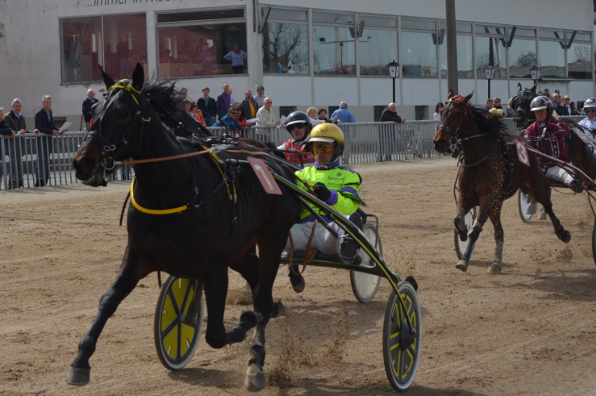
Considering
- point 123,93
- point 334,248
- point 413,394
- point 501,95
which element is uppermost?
point 501,95

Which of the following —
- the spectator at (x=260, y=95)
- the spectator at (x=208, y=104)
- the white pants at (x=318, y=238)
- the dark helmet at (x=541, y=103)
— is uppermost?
the spectator at (x=260, y=95)

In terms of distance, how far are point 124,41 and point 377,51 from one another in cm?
864

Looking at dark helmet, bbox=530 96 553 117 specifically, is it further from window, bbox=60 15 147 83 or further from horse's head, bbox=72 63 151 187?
window, bbox=60 15 147 83

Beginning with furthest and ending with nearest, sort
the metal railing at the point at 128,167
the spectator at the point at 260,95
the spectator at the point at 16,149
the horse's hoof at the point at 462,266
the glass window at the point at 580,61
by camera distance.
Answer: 1. the glass window at the point at 580,61
2. the spectator at the point at 260,95
3. the metal railing at the point at 128,167
4. the spectator at the point at 16,149
5. the horse's hoof at the point at 462,266

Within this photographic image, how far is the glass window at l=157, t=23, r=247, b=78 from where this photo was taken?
21656 mm

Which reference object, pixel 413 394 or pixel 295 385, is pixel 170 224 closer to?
pixel 295 385

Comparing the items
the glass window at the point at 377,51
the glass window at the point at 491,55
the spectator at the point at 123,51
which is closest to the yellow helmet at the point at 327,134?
the spectator at the point at 123,51

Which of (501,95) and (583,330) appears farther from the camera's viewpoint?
(501,95)

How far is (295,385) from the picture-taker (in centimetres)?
443

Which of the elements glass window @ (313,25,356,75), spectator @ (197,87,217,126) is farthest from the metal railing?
glass window @ (313,25,356,75)

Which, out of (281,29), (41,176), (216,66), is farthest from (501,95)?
(41,176)

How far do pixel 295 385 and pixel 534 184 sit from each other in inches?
191

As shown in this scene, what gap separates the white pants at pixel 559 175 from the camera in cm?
920

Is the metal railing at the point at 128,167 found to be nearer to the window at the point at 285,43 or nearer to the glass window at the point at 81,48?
the window at the point at 285,43
